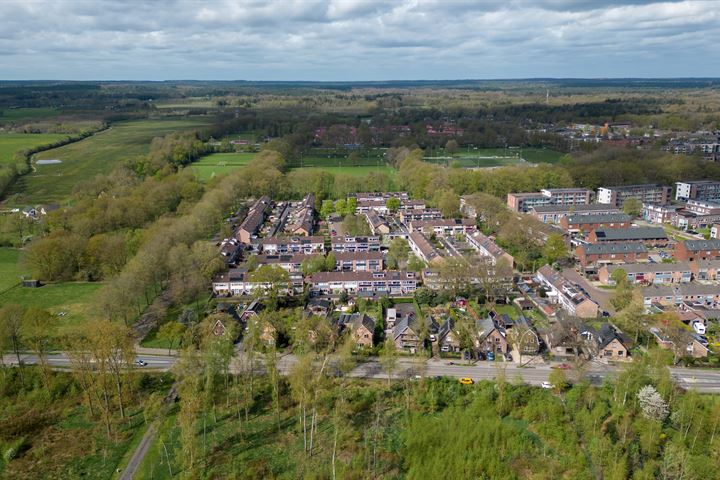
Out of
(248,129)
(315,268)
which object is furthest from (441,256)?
(248,129)

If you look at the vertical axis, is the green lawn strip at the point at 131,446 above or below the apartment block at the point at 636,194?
below

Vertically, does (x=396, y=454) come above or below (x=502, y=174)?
below

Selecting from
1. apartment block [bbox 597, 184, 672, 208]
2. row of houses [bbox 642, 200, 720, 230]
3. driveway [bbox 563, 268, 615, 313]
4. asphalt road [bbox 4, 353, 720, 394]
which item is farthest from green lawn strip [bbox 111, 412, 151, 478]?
apartment block [bbox 597, 184, 672, 208]

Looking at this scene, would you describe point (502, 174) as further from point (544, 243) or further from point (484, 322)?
point (484, 322)

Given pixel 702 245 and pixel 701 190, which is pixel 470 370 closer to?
pixel 702 245

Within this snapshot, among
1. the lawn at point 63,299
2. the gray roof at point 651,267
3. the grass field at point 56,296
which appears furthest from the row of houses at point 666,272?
the grass field at point 56,296

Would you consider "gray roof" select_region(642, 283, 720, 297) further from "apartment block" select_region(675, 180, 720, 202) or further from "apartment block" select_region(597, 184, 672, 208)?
"apartment block" select_region(675, 180, 720, 202)

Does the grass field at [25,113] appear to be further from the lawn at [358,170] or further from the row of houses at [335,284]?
the row of houses at [335,284]
